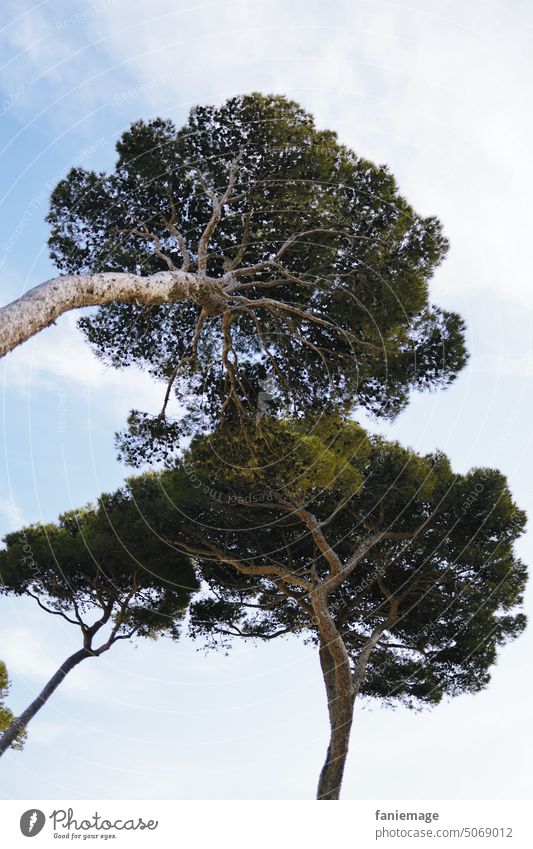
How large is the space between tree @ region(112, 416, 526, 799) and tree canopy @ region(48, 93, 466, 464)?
303 centimetres

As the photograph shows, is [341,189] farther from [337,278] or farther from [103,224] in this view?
[103,224]

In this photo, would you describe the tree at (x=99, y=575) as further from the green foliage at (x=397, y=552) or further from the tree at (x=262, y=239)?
the tree at (x=262, y=239)

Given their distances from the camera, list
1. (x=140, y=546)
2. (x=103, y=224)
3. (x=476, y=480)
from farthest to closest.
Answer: (x=140, y=546)
(x=476, y=480)
(x=103, y=224)

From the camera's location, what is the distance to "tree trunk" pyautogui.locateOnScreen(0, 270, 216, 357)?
572cm

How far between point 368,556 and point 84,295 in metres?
10.9

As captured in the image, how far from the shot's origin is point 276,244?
10602mm

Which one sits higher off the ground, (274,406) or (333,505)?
(333,505)

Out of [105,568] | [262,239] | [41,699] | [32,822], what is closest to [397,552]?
[105,568]

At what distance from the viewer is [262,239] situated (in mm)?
10578

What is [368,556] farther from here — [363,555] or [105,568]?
[105,568]

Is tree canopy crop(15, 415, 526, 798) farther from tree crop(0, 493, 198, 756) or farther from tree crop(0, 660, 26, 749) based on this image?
tree crop(0, 660, 26, 749)

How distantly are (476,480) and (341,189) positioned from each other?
6.96 meters

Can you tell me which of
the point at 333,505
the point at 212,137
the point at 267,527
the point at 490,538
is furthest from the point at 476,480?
the point at 212,137

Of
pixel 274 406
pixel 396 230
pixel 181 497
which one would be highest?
pixel 396 230
